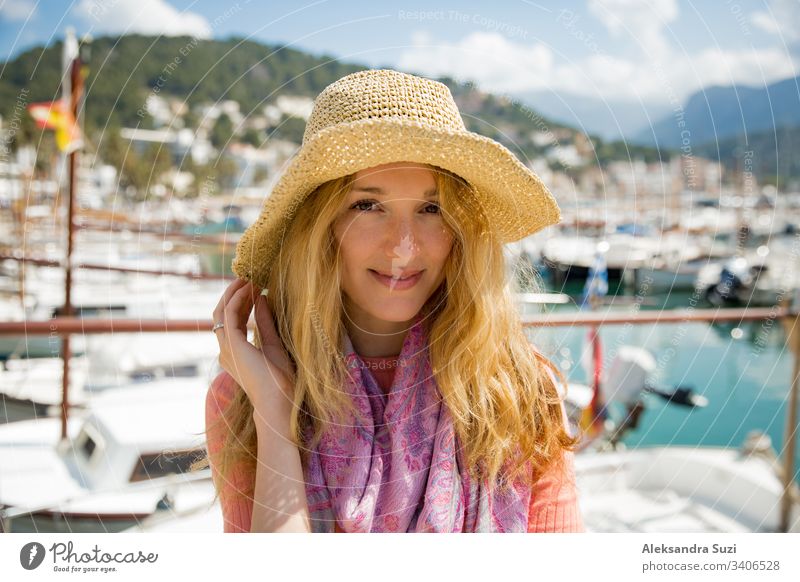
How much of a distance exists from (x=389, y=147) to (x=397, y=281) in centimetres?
23

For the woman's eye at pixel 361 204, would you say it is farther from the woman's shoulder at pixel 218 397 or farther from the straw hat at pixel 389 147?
the woman's shoulder at pixel 218 397

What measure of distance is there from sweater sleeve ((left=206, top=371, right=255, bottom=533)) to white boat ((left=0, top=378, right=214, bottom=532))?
225 centimetres

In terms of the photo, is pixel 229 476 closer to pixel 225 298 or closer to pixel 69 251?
pixel 225 298

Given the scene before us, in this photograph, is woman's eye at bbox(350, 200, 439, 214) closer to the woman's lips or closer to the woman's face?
the woman's face

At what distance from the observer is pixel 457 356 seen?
112 cm

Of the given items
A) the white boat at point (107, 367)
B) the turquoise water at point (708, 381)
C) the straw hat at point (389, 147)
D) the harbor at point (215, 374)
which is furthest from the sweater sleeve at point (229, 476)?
the white boat at point (107, 367)

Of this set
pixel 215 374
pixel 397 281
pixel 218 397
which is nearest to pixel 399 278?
pixel 397 281

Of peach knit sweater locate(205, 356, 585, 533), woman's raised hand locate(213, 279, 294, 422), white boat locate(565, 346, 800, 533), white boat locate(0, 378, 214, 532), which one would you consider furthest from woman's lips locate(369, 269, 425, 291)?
white boat locate(0, 378, 214, 532)

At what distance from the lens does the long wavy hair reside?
108cm

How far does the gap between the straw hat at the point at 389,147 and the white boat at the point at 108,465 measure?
2.57m

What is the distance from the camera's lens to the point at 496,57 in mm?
1264

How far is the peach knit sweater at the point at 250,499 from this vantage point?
42.4 inches

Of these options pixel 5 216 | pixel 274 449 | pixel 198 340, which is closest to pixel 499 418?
pixel 274 449

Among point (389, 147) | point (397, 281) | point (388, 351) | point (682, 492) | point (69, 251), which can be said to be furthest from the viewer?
point (682, 492)
